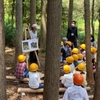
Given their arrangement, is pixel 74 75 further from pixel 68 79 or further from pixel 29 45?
pixel 29 45

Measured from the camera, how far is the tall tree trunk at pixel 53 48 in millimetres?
6004

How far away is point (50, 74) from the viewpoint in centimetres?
625

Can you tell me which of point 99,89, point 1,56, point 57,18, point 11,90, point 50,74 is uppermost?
point 57,18

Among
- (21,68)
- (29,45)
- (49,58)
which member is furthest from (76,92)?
(29,45)

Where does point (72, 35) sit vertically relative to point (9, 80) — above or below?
above

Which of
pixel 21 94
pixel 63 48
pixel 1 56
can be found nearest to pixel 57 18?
pixel 1 56

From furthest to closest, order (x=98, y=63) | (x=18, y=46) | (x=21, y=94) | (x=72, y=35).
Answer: (x=72, y=35)
(x=18, y=46)
(x=21, y=94)
(x=98, y=63)

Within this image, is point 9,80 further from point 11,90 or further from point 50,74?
point 50,74

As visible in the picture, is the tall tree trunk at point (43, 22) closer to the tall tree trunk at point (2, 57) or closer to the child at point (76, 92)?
the child at point (76, 92)

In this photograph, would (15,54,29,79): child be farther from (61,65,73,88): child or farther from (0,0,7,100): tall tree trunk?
(0,0,7,100): tall tree trunk

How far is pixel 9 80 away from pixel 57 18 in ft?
13.8

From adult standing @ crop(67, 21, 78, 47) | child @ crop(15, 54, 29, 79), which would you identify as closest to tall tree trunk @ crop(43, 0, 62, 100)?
child @ crop(15, 54, 29, 79)

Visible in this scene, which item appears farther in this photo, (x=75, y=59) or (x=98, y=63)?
(x=75, y=59)

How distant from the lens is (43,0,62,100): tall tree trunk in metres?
6.00
